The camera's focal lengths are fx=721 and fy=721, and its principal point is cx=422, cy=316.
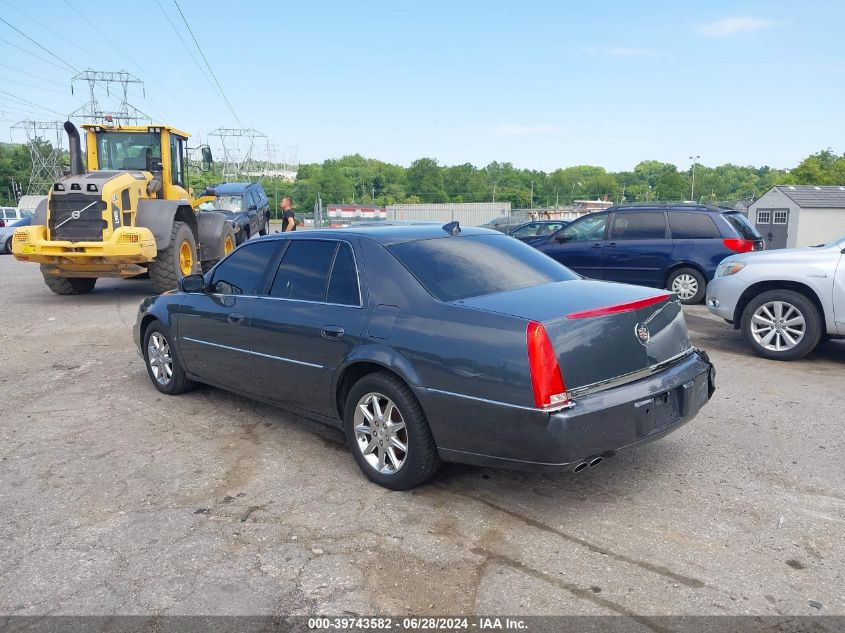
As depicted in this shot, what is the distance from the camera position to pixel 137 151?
44.5 feet

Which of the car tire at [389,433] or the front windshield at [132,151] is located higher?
the front windshield at [132,151]

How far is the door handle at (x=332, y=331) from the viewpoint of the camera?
14.6 feet

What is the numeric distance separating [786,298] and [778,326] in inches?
12.3

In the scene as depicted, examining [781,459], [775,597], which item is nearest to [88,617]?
[775,597]

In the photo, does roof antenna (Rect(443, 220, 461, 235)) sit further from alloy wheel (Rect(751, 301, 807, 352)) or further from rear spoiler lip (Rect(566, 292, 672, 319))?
alloy wheel (Rect(751, 301, 807, 352))

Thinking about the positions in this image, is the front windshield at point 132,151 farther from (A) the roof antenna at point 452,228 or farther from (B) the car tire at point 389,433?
(B) the car tire at point 389,433

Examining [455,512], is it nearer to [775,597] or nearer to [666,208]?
[775,597]

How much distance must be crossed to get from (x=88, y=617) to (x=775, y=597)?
2.92 meters

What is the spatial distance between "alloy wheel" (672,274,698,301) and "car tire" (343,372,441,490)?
28.8 ft

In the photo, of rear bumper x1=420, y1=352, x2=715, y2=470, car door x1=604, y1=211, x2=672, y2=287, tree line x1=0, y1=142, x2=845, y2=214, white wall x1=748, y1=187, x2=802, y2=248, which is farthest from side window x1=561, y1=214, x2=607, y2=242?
tree line x1=0, y1=142, x2=845, y2=214

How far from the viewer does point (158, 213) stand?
1252 cm

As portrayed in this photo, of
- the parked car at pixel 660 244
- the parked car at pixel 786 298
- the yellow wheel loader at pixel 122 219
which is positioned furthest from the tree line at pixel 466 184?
the parked car at pixel 786 298

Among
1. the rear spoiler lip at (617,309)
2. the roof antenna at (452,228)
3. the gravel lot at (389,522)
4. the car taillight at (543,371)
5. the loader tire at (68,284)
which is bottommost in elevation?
the gravel lot at (389,522)

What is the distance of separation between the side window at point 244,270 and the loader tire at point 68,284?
27.8ft
